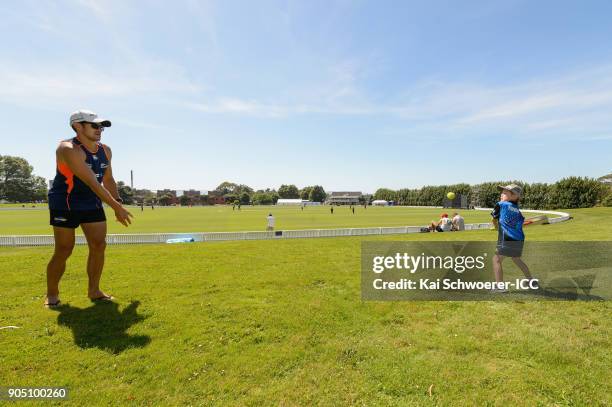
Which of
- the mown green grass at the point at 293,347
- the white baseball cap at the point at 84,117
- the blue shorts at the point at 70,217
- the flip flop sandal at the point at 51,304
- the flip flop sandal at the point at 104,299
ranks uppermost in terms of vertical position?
the white baseball cap at the point at 84,117

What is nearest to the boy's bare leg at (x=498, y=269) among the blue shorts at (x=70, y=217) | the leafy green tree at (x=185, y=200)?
the blue shorts at (x=70, y=217)

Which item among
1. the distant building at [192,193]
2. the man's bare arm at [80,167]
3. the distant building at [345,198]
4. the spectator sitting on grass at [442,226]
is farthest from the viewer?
the distant building at [345,198]

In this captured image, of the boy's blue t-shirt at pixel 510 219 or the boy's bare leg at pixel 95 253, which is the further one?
the boy's blue t-shirt at pixel 510 219

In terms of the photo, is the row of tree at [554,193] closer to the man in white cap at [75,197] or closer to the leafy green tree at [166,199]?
the man in white cap at [75,197]

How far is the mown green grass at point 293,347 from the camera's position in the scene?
241 cm

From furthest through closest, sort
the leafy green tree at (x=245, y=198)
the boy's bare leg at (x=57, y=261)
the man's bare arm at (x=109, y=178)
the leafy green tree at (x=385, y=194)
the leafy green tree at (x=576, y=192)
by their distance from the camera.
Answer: the leafy green tree at (x=245, y=198)
the leafy green tree at (x=385, y=194)
the leafy green tree at (x=576, y=192)
the man's bare arm at (x=109, y=178)
the boy's bare leg at (x=57, y=261)

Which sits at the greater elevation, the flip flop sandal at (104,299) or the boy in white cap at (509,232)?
the boy in white cap at (509,232)

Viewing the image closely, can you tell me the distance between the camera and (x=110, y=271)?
18.1 ft

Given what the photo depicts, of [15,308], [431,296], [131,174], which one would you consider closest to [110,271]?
[15,308]

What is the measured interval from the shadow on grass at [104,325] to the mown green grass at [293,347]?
0.7 inches

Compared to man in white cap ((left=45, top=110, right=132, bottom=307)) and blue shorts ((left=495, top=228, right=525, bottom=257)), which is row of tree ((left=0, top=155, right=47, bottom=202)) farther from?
blue shorts ((left=495, top=228, right=525, bottom=257))

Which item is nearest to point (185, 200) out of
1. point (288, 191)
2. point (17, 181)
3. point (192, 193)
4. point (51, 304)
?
point (192, 193)

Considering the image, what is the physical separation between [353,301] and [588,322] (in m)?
2.86

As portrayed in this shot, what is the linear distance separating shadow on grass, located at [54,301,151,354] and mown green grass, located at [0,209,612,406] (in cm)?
2
